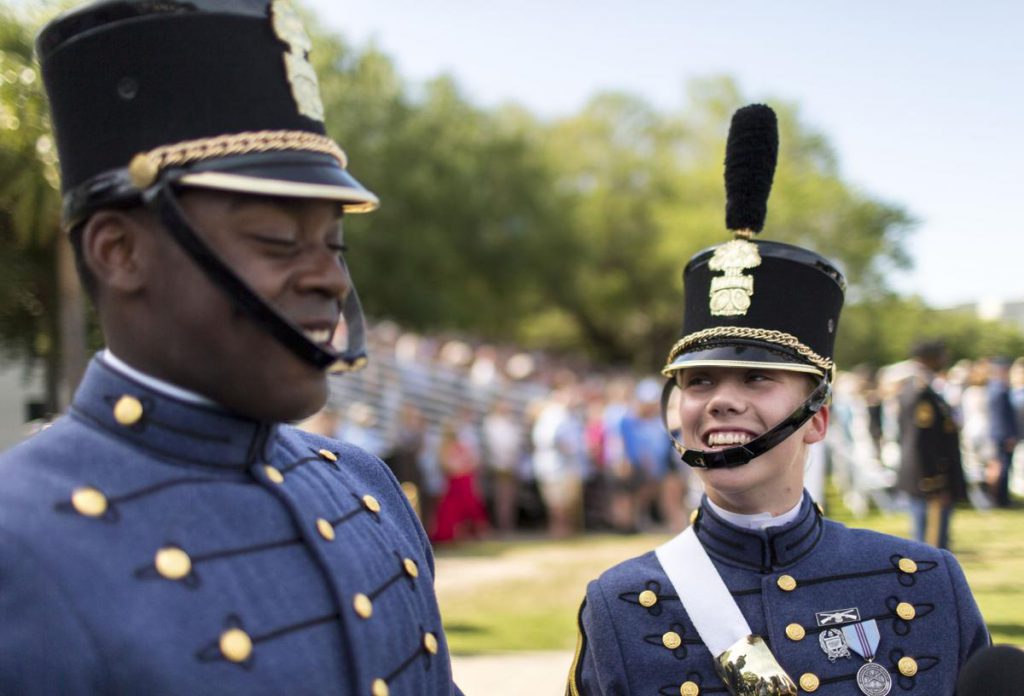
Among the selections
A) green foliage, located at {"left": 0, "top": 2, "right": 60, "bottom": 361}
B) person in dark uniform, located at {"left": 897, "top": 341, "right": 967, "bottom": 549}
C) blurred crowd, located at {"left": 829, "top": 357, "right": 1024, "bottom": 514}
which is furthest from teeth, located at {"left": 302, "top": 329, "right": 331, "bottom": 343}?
blurred crowd, located at {"left": 829, "top": 357, "right": 1024, "bottom": 514}

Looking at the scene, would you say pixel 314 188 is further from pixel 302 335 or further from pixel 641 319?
pixel 641 319

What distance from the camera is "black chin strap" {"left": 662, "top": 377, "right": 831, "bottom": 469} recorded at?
2.83 metres

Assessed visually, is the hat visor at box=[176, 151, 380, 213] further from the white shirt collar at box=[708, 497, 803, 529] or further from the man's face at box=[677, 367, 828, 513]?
the white shirt collar at box=[708, 497, 803, 529]

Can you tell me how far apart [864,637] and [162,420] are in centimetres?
190

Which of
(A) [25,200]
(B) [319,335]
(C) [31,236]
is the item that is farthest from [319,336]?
(C) [31,236]

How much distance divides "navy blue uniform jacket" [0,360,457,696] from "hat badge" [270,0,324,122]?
55cm

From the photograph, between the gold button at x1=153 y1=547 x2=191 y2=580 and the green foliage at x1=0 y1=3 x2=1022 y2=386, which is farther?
the green foliage at x1=0 y1=3 x2=1022 y2=386

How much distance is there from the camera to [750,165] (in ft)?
10.1

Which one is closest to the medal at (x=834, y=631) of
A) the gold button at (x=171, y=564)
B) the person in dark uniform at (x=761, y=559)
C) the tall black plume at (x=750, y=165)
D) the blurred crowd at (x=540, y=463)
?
the person in dark uniform at (x=761, y=559)

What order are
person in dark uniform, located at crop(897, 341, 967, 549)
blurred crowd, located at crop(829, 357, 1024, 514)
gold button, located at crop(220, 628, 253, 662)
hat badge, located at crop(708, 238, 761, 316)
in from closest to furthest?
1. gold button, located at crop(220, 628, 253, 662)
2. hat badge, located at crop(708, 238, 761, 316)
3. person in dark uniform, located at crop(897, 341, 967, 549)
4. blurred crowd, located at crop(829, 357, 1024, 514)

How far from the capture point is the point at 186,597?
1.66 metres

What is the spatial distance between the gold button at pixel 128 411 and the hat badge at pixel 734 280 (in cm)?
175

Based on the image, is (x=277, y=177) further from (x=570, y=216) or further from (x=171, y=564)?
(x=570, y=216)

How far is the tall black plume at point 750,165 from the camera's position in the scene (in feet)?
10.0
